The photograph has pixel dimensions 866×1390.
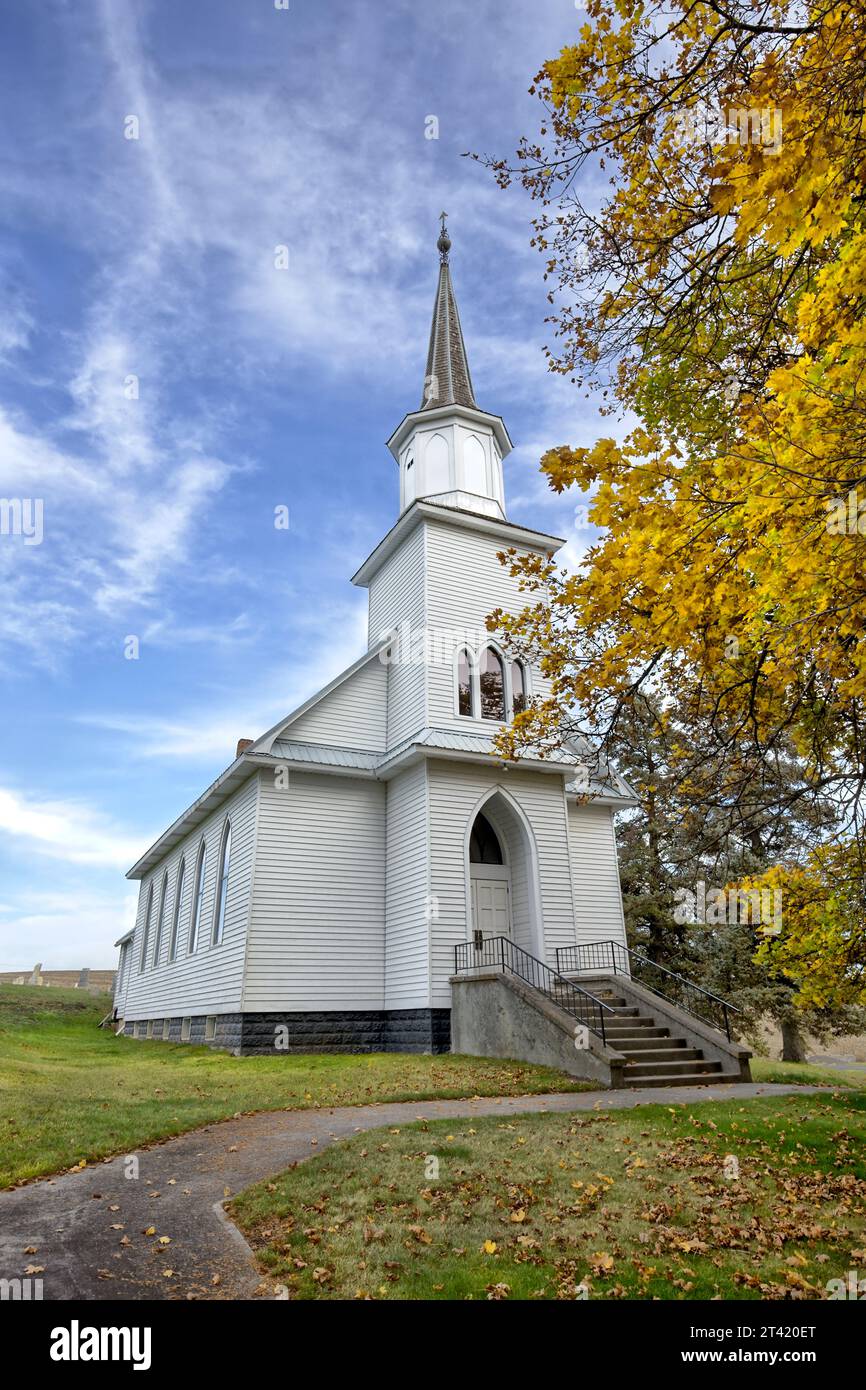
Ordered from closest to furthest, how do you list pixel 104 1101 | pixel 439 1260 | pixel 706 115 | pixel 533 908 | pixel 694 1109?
pixel 439 1260, pixel 706 115, pixel 694 1109, pixel 104 1101, pixel 533 908

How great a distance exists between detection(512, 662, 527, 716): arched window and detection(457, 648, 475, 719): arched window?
120 centimetres

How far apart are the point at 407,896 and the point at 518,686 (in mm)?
5957

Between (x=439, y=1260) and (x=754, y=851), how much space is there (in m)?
3.77

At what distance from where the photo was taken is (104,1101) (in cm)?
1067

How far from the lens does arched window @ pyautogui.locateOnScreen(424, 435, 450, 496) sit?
72.8ft

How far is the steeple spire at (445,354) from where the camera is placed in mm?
23469

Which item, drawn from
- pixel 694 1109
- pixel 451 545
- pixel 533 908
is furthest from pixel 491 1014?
pixel 451 545

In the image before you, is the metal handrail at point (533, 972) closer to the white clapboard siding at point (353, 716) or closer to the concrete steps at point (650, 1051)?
the concrete steps at point (650, 1051)

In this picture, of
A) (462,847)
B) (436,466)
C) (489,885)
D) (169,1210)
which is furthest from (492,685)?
(169,1210)

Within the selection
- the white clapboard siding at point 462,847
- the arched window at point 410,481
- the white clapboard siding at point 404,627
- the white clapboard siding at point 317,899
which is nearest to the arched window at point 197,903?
the white clapboard siding at point 317,899

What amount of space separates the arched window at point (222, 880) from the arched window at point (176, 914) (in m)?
4.91

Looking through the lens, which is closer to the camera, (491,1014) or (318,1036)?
(491,1014)
